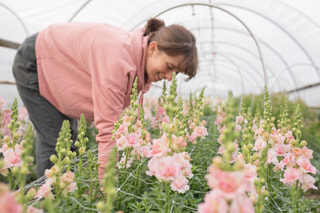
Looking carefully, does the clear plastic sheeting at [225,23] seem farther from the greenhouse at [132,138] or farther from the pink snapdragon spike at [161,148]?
the pink snapdragon spike at [161,148]

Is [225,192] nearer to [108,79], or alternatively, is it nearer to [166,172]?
[166,172]

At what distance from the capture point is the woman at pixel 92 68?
1906 mm

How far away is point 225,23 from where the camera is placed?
36.7ft

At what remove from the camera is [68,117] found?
2693 millimetres

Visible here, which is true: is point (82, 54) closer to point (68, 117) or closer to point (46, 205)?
point (68, 117)

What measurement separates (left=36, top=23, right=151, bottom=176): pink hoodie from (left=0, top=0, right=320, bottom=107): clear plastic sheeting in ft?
4.25

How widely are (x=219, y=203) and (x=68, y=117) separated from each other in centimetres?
230

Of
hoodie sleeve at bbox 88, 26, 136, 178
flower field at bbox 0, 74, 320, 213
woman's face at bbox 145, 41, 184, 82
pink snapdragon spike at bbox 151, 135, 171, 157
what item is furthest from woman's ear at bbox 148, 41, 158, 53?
pink snapdragon spike at bbox 151, 135, 171, 157

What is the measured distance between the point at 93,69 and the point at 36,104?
0.90m

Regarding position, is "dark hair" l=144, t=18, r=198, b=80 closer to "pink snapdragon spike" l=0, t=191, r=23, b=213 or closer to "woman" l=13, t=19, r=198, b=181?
"woman" l=13, t=19, r=198, b=181

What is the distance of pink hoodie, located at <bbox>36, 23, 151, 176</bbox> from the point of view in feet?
6.19

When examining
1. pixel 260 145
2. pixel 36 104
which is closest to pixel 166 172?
pixel 260 145

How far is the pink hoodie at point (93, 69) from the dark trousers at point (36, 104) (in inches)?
3.4

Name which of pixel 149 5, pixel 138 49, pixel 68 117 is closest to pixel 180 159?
pixel 138 49
